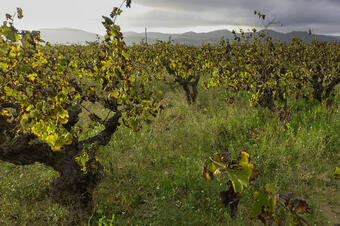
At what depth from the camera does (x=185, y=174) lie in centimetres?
430

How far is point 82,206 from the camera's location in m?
3.60

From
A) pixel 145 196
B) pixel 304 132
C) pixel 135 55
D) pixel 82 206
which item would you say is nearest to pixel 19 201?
pixel 82 206

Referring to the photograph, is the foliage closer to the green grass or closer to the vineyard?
the vineyard

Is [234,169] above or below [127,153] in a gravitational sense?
above

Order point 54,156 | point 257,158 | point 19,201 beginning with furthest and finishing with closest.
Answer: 1. point 257,158
2. point 19,201
3. point 54,156

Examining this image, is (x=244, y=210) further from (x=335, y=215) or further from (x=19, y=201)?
(x=19, y=201)

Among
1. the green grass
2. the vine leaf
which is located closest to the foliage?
the vine leaf

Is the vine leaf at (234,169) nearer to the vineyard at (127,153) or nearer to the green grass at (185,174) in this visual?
the vineyard at (127,153)

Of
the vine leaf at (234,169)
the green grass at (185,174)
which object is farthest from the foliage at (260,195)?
the green grass at (185,174)

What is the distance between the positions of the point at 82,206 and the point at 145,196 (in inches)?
39.7

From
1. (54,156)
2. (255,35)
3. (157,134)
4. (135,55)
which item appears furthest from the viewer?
(135,55)

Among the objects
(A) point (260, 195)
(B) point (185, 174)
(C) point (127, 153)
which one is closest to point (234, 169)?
(A) point (260, 195)

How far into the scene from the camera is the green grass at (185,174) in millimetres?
3562

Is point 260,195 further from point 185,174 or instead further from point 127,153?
point 127,153
